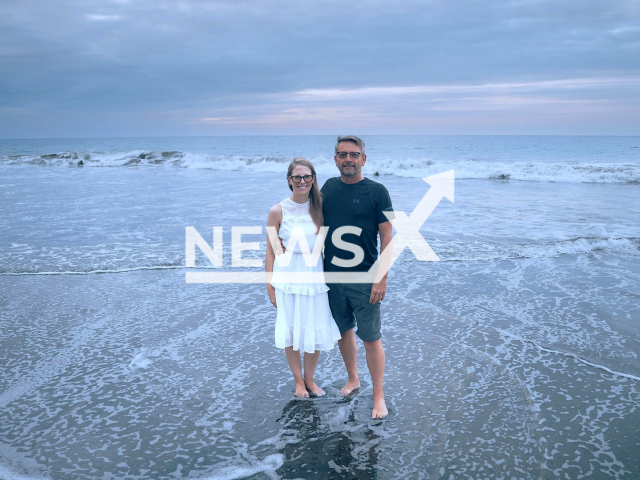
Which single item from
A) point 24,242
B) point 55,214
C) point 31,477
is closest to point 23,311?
point 31,477

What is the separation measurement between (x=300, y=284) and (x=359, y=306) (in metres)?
0.52

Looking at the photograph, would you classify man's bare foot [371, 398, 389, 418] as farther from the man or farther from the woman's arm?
the woman's arm

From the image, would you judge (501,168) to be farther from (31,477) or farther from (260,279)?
(31,477)

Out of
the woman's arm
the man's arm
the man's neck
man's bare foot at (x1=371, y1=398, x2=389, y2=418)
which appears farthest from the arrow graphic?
man's bare foot at (x1=371, y1=398, x2=389, y2=418)

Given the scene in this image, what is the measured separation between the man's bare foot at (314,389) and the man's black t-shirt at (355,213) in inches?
45.2

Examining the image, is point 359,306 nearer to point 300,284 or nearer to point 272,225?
point 300,284

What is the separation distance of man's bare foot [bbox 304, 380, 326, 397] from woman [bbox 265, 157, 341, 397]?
0.46 metres

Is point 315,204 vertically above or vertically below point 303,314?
above

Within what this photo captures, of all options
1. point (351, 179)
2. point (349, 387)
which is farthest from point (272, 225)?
point (349, 387)

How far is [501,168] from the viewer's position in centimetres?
3059

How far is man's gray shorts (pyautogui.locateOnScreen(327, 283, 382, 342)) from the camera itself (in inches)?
157

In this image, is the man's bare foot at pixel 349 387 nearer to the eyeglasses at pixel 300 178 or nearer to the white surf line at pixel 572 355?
the eyeglasses at pixel 300 178

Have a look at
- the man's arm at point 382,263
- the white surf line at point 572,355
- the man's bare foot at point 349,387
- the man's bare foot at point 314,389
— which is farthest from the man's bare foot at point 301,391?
the white surf line at point 572,355

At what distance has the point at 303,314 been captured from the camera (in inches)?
163
